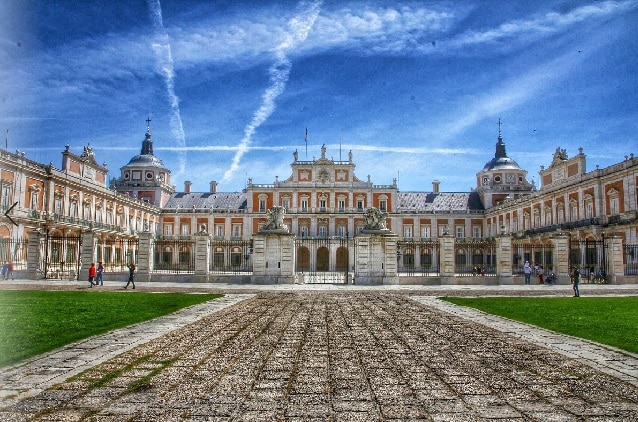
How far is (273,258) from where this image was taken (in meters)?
23.9

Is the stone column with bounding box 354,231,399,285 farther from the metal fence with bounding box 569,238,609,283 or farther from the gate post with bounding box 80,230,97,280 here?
the gate post with bounding box 80,230,97,280

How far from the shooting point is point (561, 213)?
41.8 metres

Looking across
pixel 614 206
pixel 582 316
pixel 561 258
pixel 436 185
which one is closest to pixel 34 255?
pixel 582 316

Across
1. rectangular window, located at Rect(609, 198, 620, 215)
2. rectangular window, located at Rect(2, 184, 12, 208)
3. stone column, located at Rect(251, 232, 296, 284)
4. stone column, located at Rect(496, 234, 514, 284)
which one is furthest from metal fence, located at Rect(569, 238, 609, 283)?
rectangular window, located at Rect(2, 184, 12, 208)

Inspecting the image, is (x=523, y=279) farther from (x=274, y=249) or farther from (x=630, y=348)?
(x=630, y=348)

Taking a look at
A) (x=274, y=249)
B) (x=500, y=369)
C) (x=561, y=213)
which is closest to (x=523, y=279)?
(x=274, y=249)

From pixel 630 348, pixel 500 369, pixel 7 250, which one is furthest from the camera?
pixel 7 250

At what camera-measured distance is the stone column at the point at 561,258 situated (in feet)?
82.7

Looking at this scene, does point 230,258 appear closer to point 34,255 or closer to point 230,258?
point 230,258

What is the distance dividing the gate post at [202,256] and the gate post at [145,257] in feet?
8.10

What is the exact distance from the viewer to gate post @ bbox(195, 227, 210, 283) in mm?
24344

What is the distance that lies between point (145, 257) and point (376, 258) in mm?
11035

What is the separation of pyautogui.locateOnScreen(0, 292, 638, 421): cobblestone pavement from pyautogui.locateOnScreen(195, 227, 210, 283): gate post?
1582 centimetres

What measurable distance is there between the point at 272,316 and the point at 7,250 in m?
23.9
